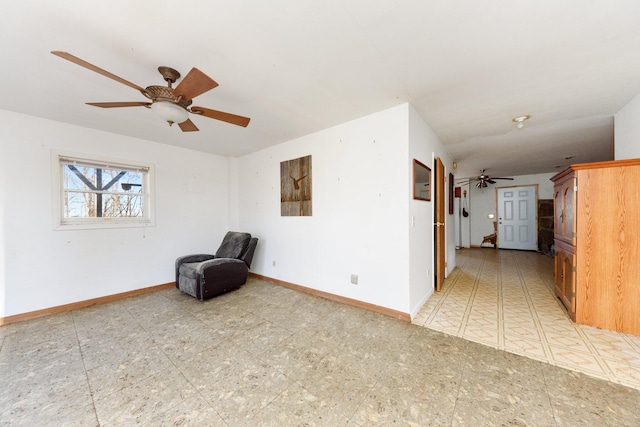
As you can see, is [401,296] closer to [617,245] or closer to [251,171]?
[617,245]

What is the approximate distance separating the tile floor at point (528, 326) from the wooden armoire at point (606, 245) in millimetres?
198

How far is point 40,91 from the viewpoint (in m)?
2.18

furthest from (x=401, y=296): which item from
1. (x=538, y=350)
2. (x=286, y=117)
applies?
(x=286, y=117)

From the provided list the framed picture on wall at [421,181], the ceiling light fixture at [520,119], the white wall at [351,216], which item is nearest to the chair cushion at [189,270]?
the white wall at [351,216]

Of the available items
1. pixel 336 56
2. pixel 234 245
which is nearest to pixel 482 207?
pixel 234 245

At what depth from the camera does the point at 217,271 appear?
3207 millimetres

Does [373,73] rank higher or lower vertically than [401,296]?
higher

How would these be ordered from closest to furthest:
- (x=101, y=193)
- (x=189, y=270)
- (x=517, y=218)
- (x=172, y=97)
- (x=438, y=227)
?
(x=172, y=97), (x=189, y=270), (x=101, y=193), (x=438, y=227), (x=517, y=218)

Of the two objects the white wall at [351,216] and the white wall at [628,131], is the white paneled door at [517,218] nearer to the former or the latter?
the white wall at [628,131]

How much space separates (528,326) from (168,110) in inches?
153

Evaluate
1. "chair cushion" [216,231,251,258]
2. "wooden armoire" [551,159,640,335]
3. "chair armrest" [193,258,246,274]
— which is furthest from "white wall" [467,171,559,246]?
"chair armrest" [193,258,246,274]

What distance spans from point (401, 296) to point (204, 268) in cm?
252

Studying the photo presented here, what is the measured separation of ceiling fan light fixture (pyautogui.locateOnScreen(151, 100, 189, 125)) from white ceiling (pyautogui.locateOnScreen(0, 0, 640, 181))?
286 mm

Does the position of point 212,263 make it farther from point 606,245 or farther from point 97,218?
point 606,245
